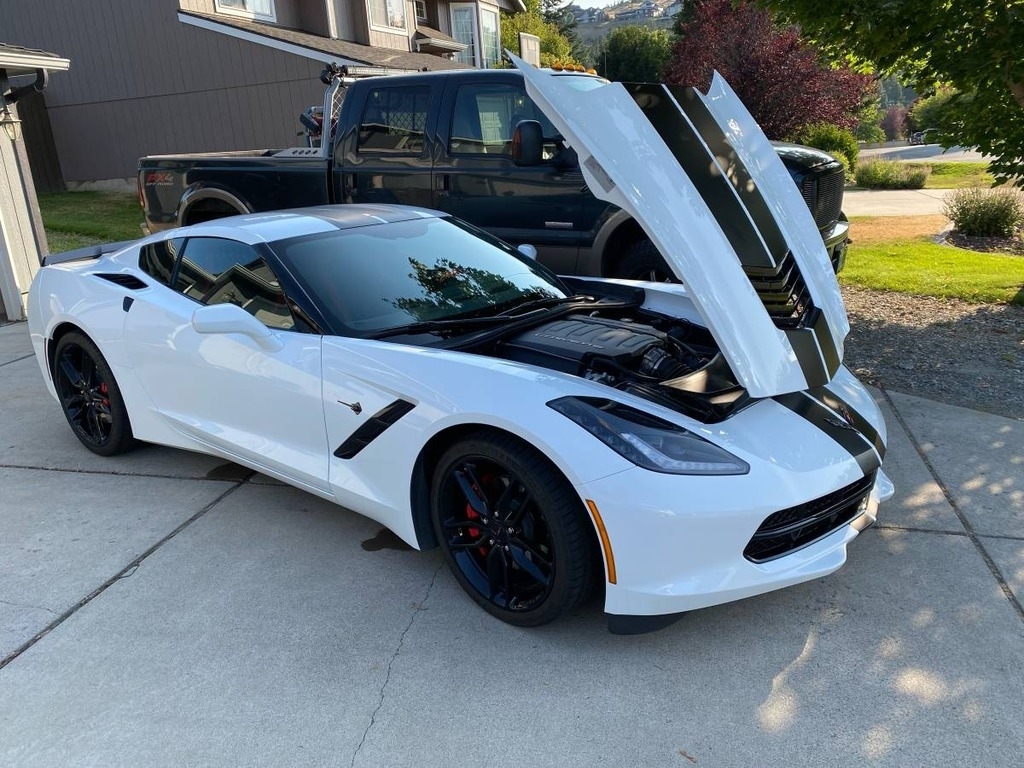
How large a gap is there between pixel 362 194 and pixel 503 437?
4740 millimetres

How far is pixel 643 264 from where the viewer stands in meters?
6.03

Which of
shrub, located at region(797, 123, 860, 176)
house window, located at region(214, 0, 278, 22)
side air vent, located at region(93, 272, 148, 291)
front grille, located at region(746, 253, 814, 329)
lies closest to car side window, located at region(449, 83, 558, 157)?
side air vent, located at region(93, 272, 148, 291)

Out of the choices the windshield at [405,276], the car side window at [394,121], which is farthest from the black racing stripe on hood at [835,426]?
the car side window at [394,121]

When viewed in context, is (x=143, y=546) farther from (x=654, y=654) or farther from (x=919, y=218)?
(x=919, y=218)

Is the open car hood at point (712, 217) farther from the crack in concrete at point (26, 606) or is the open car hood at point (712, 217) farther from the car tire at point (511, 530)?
Result: the crack in concrete at point (26, 606)

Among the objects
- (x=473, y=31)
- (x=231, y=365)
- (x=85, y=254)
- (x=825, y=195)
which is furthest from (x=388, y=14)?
(x=231, y=365)

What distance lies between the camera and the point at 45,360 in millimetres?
4957

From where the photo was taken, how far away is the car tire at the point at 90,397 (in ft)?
14.9

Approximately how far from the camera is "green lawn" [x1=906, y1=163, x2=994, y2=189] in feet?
65.9

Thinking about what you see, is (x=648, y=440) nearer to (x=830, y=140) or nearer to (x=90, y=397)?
(x=90, y=397)

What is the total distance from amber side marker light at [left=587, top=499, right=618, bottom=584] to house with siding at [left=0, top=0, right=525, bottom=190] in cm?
1513

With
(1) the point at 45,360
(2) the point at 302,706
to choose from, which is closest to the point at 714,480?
(2) the point at 302,706

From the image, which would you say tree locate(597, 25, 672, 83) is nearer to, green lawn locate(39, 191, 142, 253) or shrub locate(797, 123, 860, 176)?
shrub locate(797, 123, 860, 176)

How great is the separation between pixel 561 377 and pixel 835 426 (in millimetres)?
1058
